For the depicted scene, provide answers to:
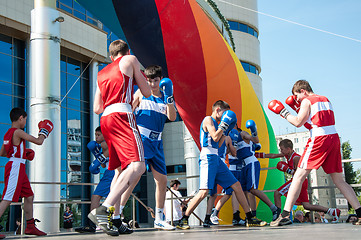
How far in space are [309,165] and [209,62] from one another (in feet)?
9.82

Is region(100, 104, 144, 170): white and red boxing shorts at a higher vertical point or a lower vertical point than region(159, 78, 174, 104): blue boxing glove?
lower

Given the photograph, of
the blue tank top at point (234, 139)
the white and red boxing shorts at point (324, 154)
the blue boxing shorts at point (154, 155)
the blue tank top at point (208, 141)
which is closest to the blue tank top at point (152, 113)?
the blue boxing shorts at point (154, 155)

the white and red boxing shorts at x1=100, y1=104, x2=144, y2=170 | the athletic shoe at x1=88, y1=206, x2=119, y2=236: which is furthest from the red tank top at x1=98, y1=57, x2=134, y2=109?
the athletic shoe at x1=88, y1=206, x2=119, y2=236

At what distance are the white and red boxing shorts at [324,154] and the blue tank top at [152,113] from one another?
180 centimetres

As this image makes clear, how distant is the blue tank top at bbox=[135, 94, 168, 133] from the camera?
5035 mm

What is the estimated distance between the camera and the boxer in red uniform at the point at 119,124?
371cm

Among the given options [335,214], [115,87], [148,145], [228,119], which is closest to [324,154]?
[228,119]

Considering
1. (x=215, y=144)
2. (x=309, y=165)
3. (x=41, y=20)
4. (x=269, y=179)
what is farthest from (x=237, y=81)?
(x=41, y=20)

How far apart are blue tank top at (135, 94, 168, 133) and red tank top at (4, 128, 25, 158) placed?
1629 millimetres

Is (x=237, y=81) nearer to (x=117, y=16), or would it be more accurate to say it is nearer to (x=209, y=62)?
(x=209, y=62)

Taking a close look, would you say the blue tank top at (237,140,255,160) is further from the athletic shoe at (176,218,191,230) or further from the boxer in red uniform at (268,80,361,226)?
the boxer in red uniform at (268,80,361,226)

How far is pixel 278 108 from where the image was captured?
5051mm

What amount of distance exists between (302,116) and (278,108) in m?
0.33

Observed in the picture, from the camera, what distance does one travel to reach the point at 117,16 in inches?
268
